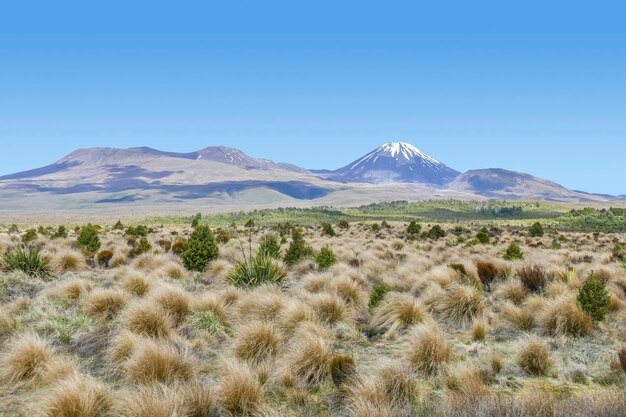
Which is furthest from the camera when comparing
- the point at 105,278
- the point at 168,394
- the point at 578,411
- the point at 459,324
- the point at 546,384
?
the point at 105,278

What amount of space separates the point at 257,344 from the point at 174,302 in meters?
2.76

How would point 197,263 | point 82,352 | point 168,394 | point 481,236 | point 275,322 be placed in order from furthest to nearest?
point 481,236, point 197,263, point 275,322, point 82,352, point 168,394

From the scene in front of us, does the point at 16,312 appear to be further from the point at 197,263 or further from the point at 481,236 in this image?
the point at 481,236

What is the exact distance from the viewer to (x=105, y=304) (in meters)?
→ 9.91

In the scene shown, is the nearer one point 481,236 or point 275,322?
point 275,322

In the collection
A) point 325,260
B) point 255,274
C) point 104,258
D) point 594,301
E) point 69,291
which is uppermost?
point 594,301

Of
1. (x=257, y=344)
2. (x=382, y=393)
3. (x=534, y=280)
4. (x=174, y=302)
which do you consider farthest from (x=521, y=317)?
(x=174, y=302)

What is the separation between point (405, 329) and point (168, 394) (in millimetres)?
5039

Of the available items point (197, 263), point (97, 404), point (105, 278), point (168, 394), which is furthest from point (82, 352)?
point (197, 263)

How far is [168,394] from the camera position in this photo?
518 cm

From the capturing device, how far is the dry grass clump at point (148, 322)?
8086 mm

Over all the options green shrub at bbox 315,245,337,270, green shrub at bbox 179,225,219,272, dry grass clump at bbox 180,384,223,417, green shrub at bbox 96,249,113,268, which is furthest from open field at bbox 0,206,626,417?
green shrub at bbox 96,249,113,268

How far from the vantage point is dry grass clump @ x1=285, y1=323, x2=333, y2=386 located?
6.52 metres

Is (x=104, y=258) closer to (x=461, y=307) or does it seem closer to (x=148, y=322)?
(x=148, y=322)
